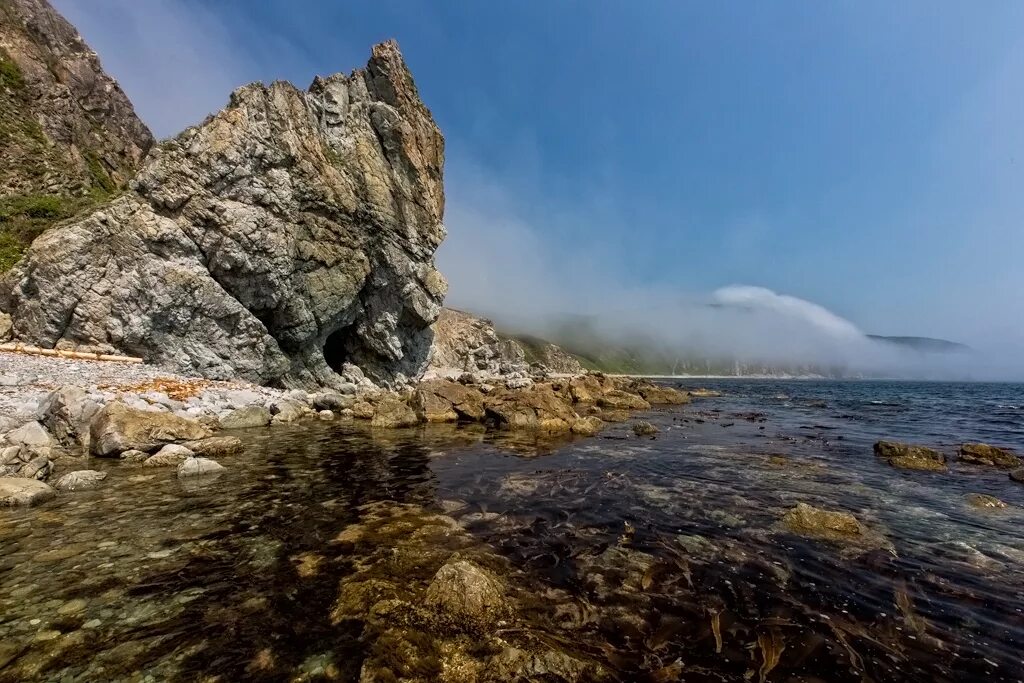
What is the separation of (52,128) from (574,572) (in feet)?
277

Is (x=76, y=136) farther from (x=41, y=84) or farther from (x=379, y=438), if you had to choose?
(x=379, y=438)

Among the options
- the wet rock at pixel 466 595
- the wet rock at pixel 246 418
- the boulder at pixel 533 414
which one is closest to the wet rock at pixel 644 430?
the boulder at pixel 533 414

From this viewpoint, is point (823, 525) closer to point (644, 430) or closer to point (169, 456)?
point (644, 430)

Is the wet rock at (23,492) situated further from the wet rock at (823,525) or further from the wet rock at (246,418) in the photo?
the wet rock at (823,525)

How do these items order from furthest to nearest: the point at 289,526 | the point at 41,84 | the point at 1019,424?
the point at 41,84
the point at 1019,424
the point at 289,526

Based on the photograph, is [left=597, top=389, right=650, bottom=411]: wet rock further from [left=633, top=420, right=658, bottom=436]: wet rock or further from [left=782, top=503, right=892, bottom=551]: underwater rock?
[left=782, top=503, right=892, bottom=551]: underwater rock

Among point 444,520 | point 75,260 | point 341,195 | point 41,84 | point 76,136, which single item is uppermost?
point 41,84

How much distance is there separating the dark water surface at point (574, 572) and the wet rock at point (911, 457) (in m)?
2.01

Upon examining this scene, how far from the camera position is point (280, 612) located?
6391mm

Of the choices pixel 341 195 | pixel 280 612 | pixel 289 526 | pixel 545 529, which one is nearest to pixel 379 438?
pixel 289 526

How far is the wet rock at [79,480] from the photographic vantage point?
11.9 meters

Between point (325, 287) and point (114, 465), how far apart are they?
32.5m

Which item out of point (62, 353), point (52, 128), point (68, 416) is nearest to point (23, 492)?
point (68, 416)

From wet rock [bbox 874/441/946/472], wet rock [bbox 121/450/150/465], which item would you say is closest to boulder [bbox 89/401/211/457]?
wet rock [bbox 121/450/150/465]
